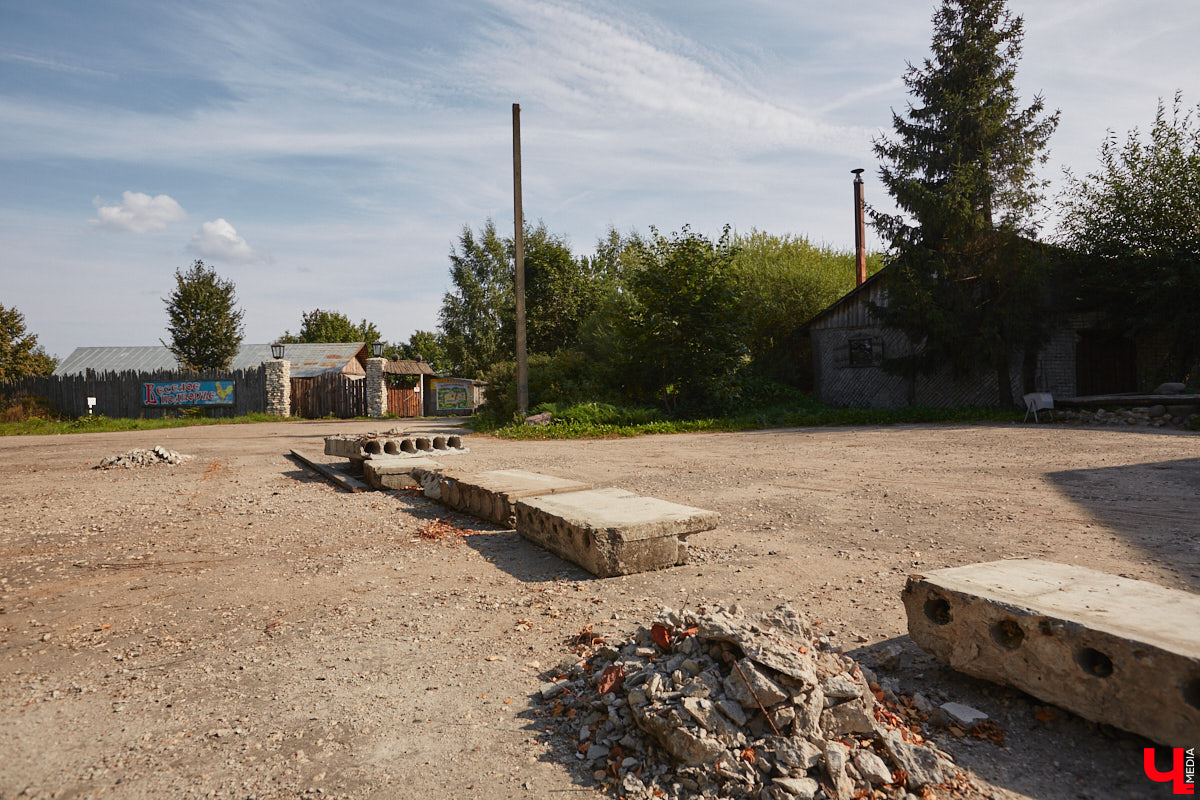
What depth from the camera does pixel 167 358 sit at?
3569 centimetres

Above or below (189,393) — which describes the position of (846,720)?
below

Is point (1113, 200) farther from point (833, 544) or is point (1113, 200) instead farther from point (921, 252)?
point (833, 544)

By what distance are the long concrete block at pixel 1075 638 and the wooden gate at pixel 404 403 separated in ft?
95.2

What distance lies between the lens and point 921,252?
A: 1830 centimetres

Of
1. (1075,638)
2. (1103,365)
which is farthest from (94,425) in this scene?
(1103,365)

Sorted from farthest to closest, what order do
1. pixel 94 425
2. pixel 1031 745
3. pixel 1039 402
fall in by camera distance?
pixel 94 425 < pixel 1039 402 < pixel 1031 745

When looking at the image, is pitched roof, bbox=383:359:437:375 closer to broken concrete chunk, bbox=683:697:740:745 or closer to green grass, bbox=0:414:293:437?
green grass, bbox=0:414:293:437

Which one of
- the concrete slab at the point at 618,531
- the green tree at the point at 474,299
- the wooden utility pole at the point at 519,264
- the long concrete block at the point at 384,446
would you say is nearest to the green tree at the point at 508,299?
the green tree at the point at 474,299

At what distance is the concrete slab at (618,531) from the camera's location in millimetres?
4418

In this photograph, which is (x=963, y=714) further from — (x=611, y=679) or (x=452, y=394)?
(x=452, y=394)

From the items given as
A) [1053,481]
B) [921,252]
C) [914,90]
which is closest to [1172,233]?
[921,252]

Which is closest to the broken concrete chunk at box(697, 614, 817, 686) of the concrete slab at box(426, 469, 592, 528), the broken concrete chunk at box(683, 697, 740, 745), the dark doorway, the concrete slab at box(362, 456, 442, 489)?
the broken concrete chunk at box(683, 697, 740, 745)

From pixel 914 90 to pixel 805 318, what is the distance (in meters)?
8.12

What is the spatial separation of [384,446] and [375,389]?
1978 centimetres
